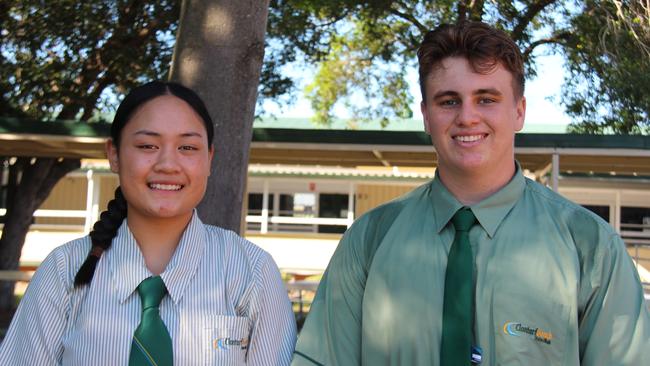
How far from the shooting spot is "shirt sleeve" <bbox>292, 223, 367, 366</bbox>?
252 cm

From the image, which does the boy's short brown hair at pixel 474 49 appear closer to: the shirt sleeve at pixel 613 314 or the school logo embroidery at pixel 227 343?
the shirt sleeve at pixel 613 314

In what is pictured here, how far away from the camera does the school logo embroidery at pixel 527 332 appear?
2301 millimetres

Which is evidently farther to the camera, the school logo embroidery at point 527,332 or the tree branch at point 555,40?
the tree branch at point 555,40

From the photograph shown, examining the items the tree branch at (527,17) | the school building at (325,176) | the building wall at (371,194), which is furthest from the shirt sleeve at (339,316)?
the building wall at (371,194)

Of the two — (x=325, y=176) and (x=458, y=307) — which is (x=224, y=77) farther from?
(x=325, y=176)

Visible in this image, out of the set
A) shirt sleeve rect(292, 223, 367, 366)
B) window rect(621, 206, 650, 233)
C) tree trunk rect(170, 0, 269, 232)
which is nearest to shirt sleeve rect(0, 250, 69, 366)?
shirt sleeve rect(292, 223, 367, 366)

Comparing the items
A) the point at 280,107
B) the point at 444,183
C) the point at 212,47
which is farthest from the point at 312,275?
the point at 444,183

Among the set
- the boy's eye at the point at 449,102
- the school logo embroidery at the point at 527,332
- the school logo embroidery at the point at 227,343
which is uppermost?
the boy's eye at the point at 449,102

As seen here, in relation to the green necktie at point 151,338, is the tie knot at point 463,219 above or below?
above

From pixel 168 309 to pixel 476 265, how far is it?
100 centimetres

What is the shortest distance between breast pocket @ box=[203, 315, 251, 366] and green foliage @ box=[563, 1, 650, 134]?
8586 millimetres

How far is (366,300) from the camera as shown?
2.50 metres

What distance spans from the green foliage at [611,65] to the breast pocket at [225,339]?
8.59 meters

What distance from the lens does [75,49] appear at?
39.6ft
